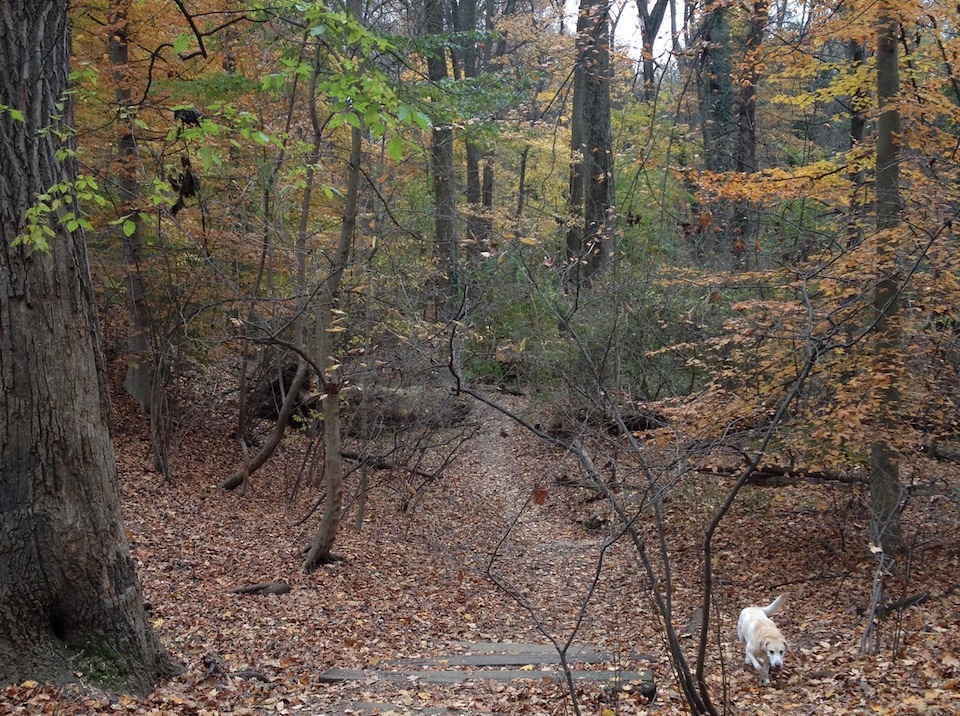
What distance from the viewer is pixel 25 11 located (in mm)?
5125

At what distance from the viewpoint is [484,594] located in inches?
408

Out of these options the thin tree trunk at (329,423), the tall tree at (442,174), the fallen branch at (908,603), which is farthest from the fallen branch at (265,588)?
the tall tree at (442,174)

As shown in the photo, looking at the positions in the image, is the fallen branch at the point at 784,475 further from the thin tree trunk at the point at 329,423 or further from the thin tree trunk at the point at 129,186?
the thin tree trunk at the point at 129,186

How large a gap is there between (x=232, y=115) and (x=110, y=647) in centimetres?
361

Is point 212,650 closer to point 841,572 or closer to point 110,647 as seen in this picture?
point 110,647

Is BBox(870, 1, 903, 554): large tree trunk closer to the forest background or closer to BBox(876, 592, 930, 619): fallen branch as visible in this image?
the forest background

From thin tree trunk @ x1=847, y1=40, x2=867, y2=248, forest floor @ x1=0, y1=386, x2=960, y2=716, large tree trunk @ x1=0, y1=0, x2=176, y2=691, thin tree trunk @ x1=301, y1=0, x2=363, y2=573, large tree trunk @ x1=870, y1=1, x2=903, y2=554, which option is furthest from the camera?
thin tree trunk @ x1=301, y1=0, x2=363, y2=573

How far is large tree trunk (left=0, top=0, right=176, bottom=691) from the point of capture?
511 centimetres

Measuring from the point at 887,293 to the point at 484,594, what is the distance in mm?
5875

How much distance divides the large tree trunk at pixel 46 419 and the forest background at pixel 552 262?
0.98 feet

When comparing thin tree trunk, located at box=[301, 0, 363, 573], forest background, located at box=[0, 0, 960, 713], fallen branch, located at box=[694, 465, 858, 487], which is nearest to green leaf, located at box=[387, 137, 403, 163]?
forest background, located at box=[0, 0, 960, 713]

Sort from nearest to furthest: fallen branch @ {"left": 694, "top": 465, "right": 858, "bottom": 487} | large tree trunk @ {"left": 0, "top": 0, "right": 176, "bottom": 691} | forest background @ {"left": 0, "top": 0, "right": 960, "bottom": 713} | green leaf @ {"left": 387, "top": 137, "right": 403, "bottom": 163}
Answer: green leaf @ {"left": 387, "top": 137, "right": 403, "bottom": 163}, large tree trunk @ {"left": 0, "top": 0, "right": 176, "bottom": 691}, forest background @ {"left": 0, "top": 0, "right": 960, "bottom": 713}, fallen branch @ {"left": 694, "top": 465, "right": 858, "bottom": 487}

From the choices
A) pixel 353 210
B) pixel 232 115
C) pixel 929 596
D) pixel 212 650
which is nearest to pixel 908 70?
pixel 929 596

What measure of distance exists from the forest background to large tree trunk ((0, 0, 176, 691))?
0.98 ft
